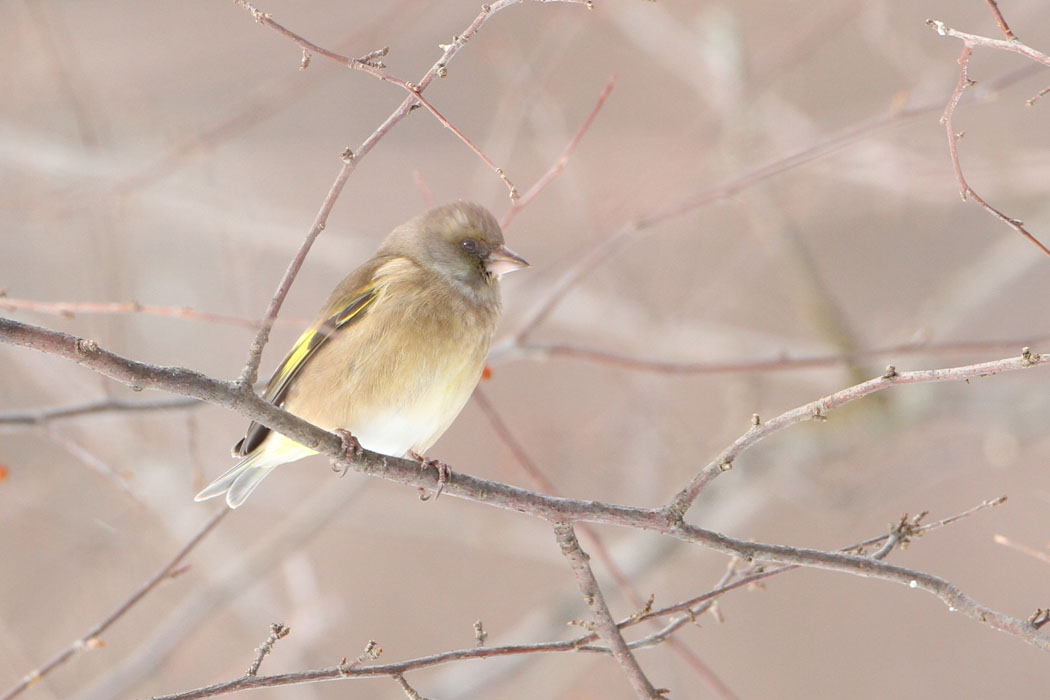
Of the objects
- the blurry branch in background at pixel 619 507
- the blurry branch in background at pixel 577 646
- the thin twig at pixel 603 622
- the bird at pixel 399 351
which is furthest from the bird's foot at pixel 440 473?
the blurry branch in background at pixel 577 646

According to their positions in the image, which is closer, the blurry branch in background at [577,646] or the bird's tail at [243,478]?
the blurry branch in background at [577,646]

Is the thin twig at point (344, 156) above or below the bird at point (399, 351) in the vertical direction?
below

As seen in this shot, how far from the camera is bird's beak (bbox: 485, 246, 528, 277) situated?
3859 mm

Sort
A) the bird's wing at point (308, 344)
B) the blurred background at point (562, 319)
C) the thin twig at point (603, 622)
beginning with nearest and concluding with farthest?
the thin twig at point (603, 622) → the bird's wing at point (308, 344) → the blurred background at point (562, 319)

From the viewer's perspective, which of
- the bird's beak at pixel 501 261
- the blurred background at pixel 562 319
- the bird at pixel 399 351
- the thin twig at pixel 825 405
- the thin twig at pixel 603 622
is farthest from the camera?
the blurred background at pixel 562 319

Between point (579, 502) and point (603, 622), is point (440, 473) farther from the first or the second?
point (603, 622)

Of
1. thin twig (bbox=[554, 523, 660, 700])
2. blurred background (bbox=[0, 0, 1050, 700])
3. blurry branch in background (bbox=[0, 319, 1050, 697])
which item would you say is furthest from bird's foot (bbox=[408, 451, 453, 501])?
blurred background (bbox=[0, 0, 1050, 700])

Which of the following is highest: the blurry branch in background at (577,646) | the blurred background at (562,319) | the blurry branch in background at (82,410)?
the blurred background at (562,319)

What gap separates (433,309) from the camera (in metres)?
3.63

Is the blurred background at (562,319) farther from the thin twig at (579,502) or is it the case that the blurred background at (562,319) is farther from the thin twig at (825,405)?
the thin twig at (825,405)

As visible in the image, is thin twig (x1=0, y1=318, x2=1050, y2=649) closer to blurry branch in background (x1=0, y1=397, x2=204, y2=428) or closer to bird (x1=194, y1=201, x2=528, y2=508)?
bird (x1=194, y1=201, x2=528, y2=508)

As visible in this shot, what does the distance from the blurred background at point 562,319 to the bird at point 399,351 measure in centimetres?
92

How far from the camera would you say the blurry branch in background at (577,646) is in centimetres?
211

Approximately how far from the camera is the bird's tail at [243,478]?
12.8ft
